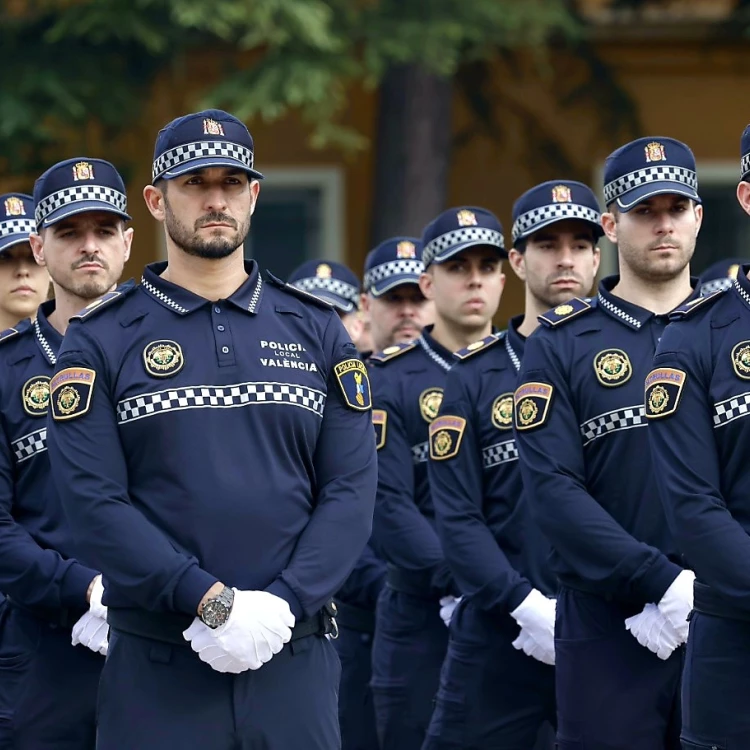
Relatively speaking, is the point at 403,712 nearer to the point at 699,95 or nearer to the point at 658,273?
the point at 658,273

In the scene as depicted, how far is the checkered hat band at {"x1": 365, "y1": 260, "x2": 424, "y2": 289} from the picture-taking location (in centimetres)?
924

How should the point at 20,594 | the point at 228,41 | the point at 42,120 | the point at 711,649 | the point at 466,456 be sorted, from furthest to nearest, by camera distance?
the point at 228,41 < the point at 42,120 < the point at 466,456 < the point at 20,594 < the point at 711,649

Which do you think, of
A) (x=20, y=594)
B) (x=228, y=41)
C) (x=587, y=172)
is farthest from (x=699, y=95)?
(x=20, y=594)

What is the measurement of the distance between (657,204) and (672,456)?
1.26m

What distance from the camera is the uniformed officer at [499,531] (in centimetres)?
679

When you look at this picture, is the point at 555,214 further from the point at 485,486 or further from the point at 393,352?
the point at 393,352

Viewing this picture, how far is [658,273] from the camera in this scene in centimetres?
634

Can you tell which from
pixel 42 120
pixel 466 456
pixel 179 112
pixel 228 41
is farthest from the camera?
pixel 179 112

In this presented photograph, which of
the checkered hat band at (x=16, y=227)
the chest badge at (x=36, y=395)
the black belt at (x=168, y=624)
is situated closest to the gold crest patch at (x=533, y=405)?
the black belt at (x=168, y=624)

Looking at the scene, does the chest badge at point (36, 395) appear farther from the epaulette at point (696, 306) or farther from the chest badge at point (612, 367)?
the epaulette at point (696, 306)

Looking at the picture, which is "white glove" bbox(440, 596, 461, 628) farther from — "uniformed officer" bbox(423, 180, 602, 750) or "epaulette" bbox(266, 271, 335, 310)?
"epaulette" bbox(266, 271, 335, 310)

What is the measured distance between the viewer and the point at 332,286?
32.6ft

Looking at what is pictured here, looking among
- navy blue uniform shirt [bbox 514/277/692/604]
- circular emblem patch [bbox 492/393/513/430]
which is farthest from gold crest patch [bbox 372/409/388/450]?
navy blue uniform shirt [bbox 514/277/692/604]

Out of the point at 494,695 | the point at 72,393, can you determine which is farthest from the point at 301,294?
the point at 494,695
